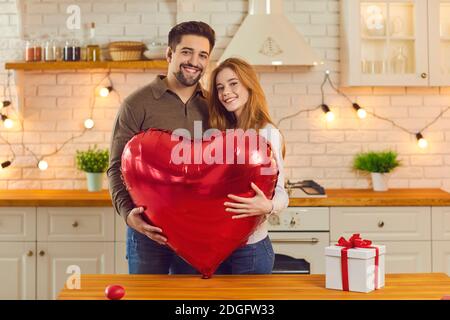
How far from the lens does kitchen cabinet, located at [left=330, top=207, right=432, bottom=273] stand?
4.20 metres

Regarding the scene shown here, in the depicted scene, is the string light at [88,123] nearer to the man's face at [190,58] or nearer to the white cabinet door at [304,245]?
the white cabinet door at [304,245]

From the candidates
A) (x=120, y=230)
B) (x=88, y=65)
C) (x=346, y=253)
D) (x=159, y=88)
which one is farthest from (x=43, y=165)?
(x=346, y=253)

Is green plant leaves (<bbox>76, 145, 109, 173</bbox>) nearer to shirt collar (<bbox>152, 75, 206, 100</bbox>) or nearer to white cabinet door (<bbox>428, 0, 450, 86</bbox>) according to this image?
shirt collar (<bbox>152, 75, 206, 100</bbox>)

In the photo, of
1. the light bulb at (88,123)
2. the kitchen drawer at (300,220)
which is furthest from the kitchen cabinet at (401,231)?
the light bulb at (88,123)

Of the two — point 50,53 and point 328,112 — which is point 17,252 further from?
point 328,112

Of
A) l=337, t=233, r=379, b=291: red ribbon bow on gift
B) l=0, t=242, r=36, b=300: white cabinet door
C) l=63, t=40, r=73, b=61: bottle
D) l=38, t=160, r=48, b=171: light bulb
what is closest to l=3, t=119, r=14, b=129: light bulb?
l=38, t=160, r=48, b=171: light bulb

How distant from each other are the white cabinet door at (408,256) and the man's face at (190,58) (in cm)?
197

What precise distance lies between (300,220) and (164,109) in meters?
1.63

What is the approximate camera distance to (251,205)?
2.20 m

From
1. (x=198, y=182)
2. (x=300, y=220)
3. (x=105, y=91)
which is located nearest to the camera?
(x=198, y=182)

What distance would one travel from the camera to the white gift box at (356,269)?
211cm

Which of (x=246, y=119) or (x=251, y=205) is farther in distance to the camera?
(x=246, y=119)

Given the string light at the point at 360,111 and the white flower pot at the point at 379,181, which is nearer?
the white flower pot at the point at 379,181

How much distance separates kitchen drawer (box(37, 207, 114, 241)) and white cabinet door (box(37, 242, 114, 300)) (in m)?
0.04
